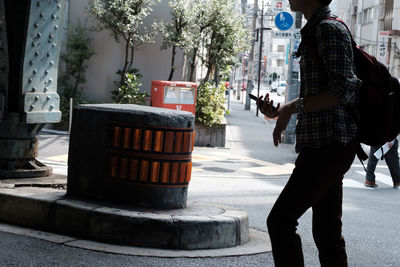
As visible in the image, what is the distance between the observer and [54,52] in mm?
6543

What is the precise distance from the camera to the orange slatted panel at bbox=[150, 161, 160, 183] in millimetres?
5355

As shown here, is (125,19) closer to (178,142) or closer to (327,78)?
(178,142)

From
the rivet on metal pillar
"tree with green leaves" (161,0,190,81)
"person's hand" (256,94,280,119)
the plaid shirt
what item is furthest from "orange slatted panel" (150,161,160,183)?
"tree with green leaves" (161,0,190,81)

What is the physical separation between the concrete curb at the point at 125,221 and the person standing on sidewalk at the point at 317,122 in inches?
73.1

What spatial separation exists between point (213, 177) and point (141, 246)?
18.8 ft

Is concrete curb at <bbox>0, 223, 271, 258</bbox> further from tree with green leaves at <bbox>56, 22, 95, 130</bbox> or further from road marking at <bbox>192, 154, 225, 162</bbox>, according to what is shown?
tree with green leaves at <bbox>56, 22, 95, 130</bbox>

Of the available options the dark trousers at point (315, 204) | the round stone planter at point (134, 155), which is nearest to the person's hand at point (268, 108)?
the dark trousers at point (315, 204)

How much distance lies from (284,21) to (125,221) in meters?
13.6

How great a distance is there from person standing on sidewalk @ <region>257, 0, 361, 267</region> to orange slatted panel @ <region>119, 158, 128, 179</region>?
7.38 ft

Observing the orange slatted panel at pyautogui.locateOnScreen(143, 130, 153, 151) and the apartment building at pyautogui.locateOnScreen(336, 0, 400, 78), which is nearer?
the orange slatted panel at pyautogui.locateOnScreen(143, 130, 153, 151)

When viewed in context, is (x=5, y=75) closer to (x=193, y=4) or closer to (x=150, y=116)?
(x=150, y=116)

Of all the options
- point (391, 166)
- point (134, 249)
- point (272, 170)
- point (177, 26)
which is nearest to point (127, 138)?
point (134, 249)

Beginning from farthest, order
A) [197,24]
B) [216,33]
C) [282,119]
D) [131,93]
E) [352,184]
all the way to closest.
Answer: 1. [216,33]
2. [197,24]
3. [131,93]
4. [352,184]
5. [282,119]

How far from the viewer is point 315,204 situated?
136 inches
